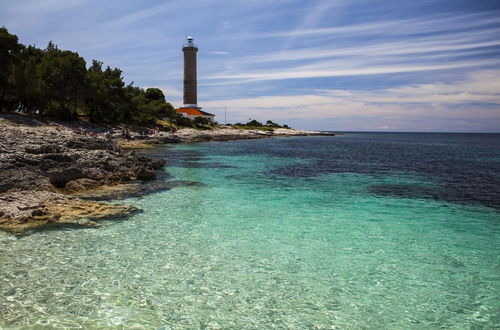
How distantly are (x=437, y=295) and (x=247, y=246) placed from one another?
202 inches

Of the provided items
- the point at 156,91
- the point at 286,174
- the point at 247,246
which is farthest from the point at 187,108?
the point at 247,246

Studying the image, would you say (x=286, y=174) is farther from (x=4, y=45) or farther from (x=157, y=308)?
(x=4, y=45)

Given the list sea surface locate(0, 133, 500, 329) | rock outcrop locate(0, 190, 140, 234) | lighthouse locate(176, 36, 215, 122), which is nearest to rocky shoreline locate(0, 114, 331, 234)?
rock outcrop locate(0, 190, 140, 234)

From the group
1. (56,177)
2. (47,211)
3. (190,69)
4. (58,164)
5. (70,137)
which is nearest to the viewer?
(47,211)

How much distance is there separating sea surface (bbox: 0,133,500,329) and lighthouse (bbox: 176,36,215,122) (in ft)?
270

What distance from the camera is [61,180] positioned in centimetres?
1725

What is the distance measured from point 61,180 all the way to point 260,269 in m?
12.9

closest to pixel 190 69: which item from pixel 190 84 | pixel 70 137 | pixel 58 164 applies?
pixel 190 84

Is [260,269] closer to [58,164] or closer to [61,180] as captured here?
[61,180]

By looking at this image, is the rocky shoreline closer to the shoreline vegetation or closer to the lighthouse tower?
the shoreline vegetation

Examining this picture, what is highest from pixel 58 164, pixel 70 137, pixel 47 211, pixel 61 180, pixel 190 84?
pixel 190 84

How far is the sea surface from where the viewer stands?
21.8ft

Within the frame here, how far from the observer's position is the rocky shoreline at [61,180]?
11.9 metres

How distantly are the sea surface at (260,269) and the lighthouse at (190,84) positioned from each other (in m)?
82.4
